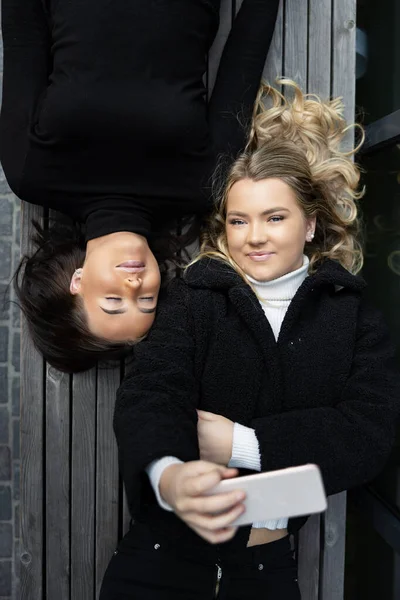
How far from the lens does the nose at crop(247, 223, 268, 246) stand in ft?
5.22

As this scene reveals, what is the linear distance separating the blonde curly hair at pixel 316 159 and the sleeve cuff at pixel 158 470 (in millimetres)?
→ 654

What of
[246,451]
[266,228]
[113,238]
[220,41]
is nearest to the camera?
[246,451]

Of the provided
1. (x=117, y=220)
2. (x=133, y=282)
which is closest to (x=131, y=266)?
(x=133, y=282)

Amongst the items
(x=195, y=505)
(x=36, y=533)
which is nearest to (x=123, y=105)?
(x=195, y=505)

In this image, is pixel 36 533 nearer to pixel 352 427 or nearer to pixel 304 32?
pixel 352 427

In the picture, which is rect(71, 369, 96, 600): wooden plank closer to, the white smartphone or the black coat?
the black coat

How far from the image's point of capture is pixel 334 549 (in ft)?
6.50

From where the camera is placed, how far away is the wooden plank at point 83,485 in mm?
1940

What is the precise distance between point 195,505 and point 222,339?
1.84 ft

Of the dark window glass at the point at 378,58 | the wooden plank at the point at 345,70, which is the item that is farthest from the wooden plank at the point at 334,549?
the dark window glass at the point at 378,58

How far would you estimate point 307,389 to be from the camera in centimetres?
162

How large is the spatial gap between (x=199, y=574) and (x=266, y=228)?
952 mm

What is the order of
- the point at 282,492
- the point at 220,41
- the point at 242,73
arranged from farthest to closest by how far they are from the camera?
the point at 220,41 → the point at 242,73 → the point at 282,492

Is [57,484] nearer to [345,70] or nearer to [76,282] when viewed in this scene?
[76,282]
